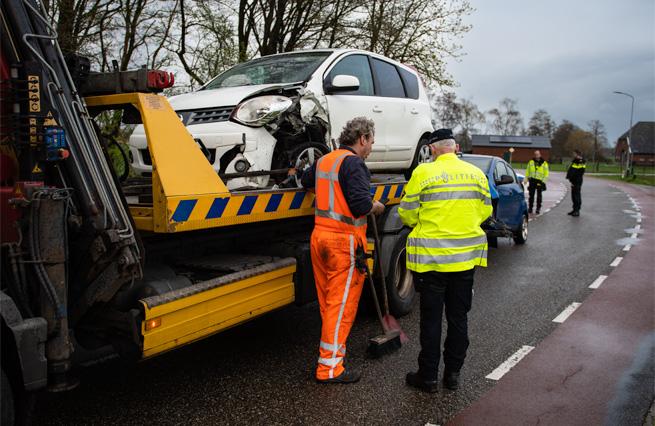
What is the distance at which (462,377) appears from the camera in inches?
166

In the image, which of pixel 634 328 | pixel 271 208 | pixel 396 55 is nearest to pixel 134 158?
pixel 271 208

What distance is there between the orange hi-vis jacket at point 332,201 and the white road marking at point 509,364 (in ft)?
5.02

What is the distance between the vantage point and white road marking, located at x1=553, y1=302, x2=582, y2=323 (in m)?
5.81

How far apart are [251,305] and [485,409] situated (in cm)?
171

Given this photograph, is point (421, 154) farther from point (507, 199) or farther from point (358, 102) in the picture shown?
point (507, 199)

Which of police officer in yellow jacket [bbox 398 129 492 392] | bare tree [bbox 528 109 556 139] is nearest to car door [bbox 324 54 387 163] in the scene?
police officer in yellow jacket [bbox 398 129 492 392]

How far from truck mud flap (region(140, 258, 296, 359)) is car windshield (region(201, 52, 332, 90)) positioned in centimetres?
201

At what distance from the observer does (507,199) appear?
398 inches

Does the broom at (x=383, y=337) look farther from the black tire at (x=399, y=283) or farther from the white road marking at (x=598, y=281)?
the white road marking at (x=598, y=281)

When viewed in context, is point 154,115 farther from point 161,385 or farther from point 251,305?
point 161,385

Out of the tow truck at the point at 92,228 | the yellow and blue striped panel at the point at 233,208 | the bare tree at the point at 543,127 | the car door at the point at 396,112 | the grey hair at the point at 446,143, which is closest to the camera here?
the tow truck at the point at 92,228

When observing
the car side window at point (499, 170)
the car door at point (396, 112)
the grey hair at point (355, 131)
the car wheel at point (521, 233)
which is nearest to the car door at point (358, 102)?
the car door at point (396, 112)

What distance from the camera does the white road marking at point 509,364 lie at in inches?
168

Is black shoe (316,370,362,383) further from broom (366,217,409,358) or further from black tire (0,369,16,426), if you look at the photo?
black tire (0,369,16,426)
